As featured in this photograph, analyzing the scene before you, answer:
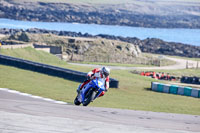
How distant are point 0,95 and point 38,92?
2.61 meters

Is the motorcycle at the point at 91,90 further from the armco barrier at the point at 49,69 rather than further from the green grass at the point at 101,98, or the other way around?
the armco barrier at the point at 49,69

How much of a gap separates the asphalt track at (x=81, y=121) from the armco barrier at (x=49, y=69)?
13.5 m

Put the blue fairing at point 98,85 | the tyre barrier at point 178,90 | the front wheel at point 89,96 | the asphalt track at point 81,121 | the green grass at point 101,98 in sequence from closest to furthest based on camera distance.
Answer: the asphalt track at point 81,121, the blue fairing at point 98,85, the front wheel at point 89,96, the green grass at point 101,98, the tyre barrier at point 178,90

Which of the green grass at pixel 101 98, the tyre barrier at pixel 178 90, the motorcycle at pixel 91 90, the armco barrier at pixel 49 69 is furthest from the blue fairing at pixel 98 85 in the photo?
the tyre barrier at pixel 178 90

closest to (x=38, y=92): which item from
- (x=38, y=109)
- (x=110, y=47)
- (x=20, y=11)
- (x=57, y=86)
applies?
(x=57, y=86)

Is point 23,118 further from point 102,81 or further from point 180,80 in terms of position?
point 180,80

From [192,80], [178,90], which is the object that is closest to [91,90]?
[178,90]

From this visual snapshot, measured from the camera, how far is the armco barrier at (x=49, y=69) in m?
25.5

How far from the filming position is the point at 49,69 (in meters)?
26.8

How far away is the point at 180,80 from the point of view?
A: 4547 centimetres

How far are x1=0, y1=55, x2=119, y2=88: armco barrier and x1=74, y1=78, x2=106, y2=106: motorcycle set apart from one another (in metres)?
10.9

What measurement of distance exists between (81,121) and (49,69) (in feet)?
60.3

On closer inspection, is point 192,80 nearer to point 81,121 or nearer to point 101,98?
point 101,98

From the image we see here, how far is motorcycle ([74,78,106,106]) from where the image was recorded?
13273mm
